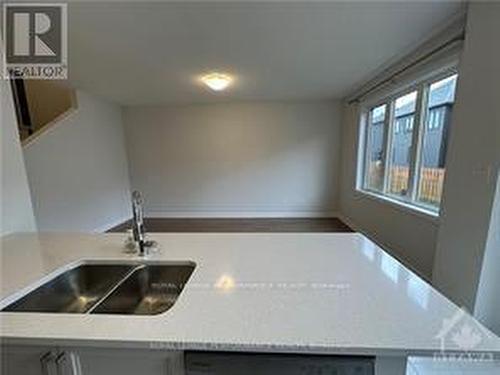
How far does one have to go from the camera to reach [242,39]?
8.61 feet

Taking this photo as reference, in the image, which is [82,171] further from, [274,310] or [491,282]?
[491,282]

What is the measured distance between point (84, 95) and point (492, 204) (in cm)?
524

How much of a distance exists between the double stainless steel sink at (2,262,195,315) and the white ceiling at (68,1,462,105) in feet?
6.01

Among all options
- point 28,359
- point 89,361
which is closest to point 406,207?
point 89,361

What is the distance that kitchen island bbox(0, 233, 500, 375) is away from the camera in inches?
28.1

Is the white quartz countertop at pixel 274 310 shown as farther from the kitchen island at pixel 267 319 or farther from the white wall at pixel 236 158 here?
the white wall at pixel 236 158

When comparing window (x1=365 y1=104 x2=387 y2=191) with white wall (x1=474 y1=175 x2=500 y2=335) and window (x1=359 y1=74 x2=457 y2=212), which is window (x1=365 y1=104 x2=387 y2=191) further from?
white wall (x1=474 y1=175 x2=500 y2=335)

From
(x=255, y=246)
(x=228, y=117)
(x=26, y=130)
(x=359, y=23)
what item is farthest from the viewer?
(x=228, y=117)

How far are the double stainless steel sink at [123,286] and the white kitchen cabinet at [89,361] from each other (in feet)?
1.25

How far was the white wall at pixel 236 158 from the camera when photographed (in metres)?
5.81

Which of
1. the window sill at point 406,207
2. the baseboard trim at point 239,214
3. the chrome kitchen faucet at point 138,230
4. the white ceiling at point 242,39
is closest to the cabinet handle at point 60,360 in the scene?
the chrome kitchen faucet at point 138,230

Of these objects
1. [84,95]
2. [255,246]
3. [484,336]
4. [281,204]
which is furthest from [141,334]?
[281,204]

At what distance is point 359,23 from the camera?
234cm

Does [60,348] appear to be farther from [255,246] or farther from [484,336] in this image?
[484,336]
